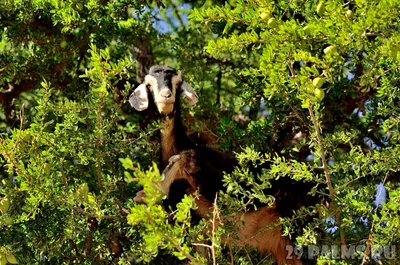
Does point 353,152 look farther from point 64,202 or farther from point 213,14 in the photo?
point 64,202

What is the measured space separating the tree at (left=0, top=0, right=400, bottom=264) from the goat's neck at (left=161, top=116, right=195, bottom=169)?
88mm

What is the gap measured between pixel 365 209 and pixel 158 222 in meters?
1.06

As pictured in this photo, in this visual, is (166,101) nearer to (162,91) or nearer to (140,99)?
(162,91)

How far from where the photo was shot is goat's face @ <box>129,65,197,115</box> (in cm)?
→ 428

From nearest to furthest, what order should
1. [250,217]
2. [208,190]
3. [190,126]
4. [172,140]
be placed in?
1. [208,190]
2. [250,217]
3. [172,140]
4. [190,126]

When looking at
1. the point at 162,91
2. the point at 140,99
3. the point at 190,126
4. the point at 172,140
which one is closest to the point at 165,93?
the point at 162,91

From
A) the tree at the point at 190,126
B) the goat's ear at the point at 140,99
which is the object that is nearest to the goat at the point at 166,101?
the goat's ear at the point at 140,99

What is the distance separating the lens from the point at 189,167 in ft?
14.0

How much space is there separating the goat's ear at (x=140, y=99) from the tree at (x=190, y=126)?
204 mm

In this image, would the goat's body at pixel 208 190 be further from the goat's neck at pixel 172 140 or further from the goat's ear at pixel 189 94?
the goat's ear at pixel 189 94

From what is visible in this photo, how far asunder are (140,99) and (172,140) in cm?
35

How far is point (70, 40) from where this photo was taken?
17.1 ft

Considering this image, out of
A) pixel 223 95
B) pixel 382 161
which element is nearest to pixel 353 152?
pixel 382 161

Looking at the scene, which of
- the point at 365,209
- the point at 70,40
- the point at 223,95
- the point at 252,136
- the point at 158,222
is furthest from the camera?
the point at 223,95
